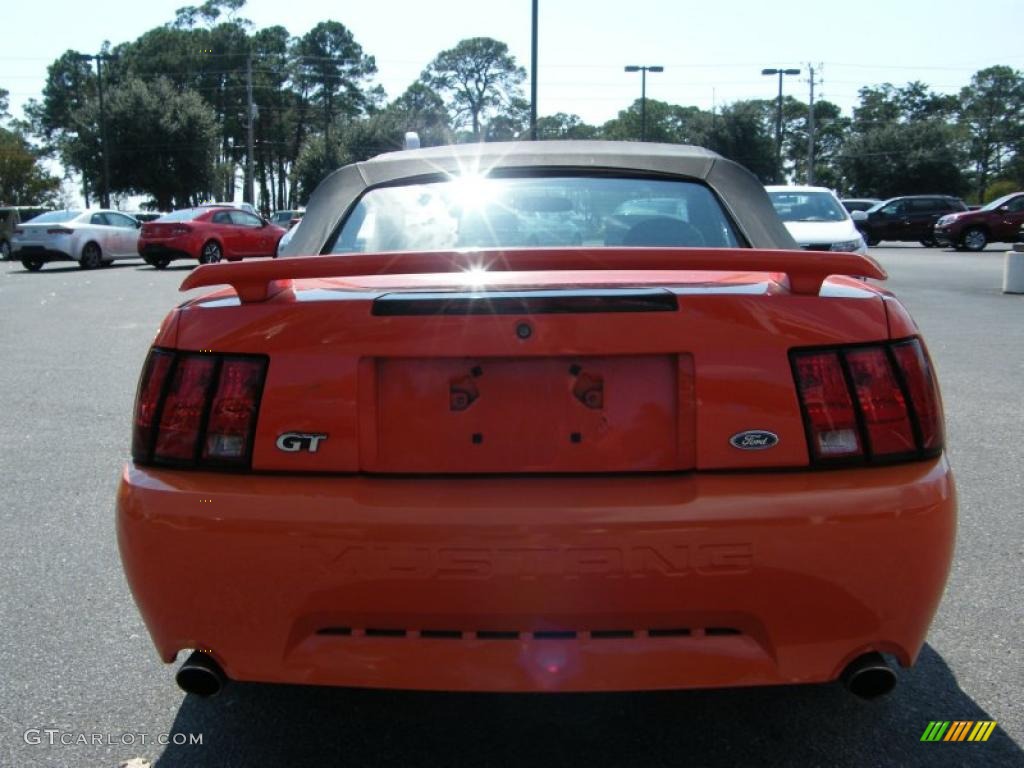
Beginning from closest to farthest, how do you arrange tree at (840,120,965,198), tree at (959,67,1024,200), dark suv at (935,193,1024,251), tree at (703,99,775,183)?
dark suv at (935,193,1024,251) → tree at (840,120,965,198) → tree at (703,99,775,183) → tree at (959,67,1024,200)

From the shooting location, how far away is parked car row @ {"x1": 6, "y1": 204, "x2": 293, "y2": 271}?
22516mm

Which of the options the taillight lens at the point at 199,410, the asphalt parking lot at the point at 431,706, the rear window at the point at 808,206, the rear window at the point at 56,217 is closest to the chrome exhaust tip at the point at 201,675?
the asphalt parking lot at the point at 431,706

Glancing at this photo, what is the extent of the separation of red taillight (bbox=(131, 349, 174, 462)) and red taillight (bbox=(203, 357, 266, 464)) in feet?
0.53

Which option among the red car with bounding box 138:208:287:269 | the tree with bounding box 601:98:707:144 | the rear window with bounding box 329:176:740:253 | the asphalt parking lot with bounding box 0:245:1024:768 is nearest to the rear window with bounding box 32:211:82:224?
the red car with bounding box 138:208:287:269

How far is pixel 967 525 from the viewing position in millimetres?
4152

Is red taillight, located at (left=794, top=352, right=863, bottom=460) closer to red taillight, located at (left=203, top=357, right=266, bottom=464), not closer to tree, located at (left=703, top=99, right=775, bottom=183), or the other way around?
red taillight, located at (left=203, top=357, right=266, bottom=464)

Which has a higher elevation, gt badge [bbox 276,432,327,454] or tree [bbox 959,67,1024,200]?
tree [bbox 959,67,1024,200]

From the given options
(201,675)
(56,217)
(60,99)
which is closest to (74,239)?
(56,217)

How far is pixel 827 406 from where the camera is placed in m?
2.14

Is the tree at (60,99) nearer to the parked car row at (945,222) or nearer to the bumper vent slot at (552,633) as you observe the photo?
the parked car row at (945,222)

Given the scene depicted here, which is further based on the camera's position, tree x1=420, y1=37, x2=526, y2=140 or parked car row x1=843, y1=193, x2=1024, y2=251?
tree x1=420, y1=37, x2=526, y2=140

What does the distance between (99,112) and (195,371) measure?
197 ft

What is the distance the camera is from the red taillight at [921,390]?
2.20 metres

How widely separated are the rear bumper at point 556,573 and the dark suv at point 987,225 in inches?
1178
